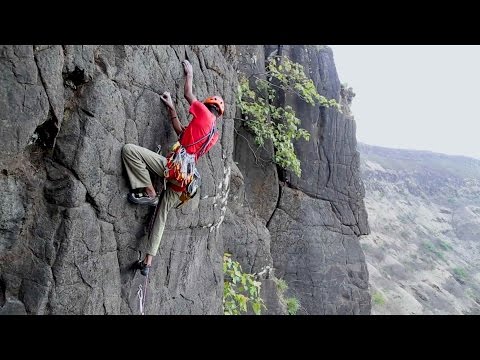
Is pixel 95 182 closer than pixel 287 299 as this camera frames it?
Yes

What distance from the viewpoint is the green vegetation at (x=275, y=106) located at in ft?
43.4

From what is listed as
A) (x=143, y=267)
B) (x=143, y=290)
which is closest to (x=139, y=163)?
(x=143, y=267)

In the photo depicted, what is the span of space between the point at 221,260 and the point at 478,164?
3562 inches

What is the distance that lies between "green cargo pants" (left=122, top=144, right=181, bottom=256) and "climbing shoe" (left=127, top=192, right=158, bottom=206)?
142 millimetres

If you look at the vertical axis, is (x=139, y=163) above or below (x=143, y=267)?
above

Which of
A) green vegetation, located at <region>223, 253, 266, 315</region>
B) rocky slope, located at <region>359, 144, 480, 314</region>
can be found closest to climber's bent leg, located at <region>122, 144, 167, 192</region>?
green vegetation, located at <region>223, 253, 266, 315</region>

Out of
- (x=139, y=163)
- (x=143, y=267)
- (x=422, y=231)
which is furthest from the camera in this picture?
(x=422, y=231)

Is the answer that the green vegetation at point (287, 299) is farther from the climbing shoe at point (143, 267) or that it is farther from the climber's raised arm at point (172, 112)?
the climber's raised arm at point (172, 112)

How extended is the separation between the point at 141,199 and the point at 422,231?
5562 cm

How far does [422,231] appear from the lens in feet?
177

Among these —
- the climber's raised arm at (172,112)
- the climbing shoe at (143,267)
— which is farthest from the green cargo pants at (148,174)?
the climber's raised arm at (172,112)

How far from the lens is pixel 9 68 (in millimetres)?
4121

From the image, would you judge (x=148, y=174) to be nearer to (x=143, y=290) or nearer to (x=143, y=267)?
(x=143, y=267)

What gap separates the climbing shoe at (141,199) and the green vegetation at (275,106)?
690 cm
